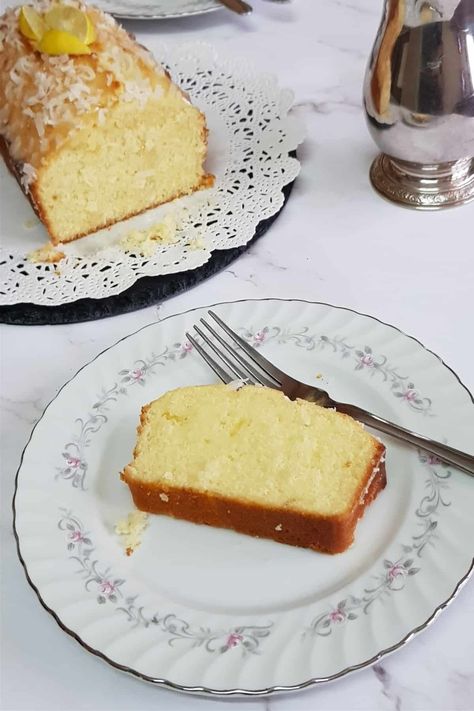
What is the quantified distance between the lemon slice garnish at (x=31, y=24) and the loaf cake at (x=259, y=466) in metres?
0.97

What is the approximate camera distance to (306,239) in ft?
5.24

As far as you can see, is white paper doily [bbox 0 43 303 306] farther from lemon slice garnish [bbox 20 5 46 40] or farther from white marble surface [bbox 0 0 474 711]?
lemon slice garnish [bbox 20 5 46 40]

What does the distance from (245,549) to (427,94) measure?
33.5 inches

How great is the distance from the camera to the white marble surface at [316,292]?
0.96 metres

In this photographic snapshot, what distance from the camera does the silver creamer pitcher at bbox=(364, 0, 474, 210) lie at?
1405mm

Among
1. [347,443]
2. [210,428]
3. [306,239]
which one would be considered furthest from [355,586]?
[306,239]

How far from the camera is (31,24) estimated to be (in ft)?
5.73

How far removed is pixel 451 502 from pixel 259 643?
293mm

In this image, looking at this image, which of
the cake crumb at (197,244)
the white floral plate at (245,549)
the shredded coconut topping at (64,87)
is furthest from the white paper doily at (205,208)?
the white floral plate at (245,549)

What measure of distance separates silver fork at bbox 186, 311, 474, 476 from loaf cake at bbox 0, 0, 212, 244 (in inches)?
18.8

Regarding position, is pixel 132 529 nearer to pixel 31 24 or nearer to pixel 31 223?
pixel 31 223

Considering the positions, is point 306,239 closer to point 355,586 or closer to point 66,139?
point 66,139

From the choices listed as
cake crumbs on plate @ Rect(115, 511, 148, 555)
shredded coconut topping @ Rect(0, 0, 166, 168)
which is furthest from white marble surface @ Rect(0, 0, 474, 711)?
shredded coconut topping @ Rect(0, 0, 166, 168)

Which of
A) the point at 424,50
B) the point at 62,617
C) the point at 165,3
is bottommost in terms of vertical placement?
the point at 62,617
